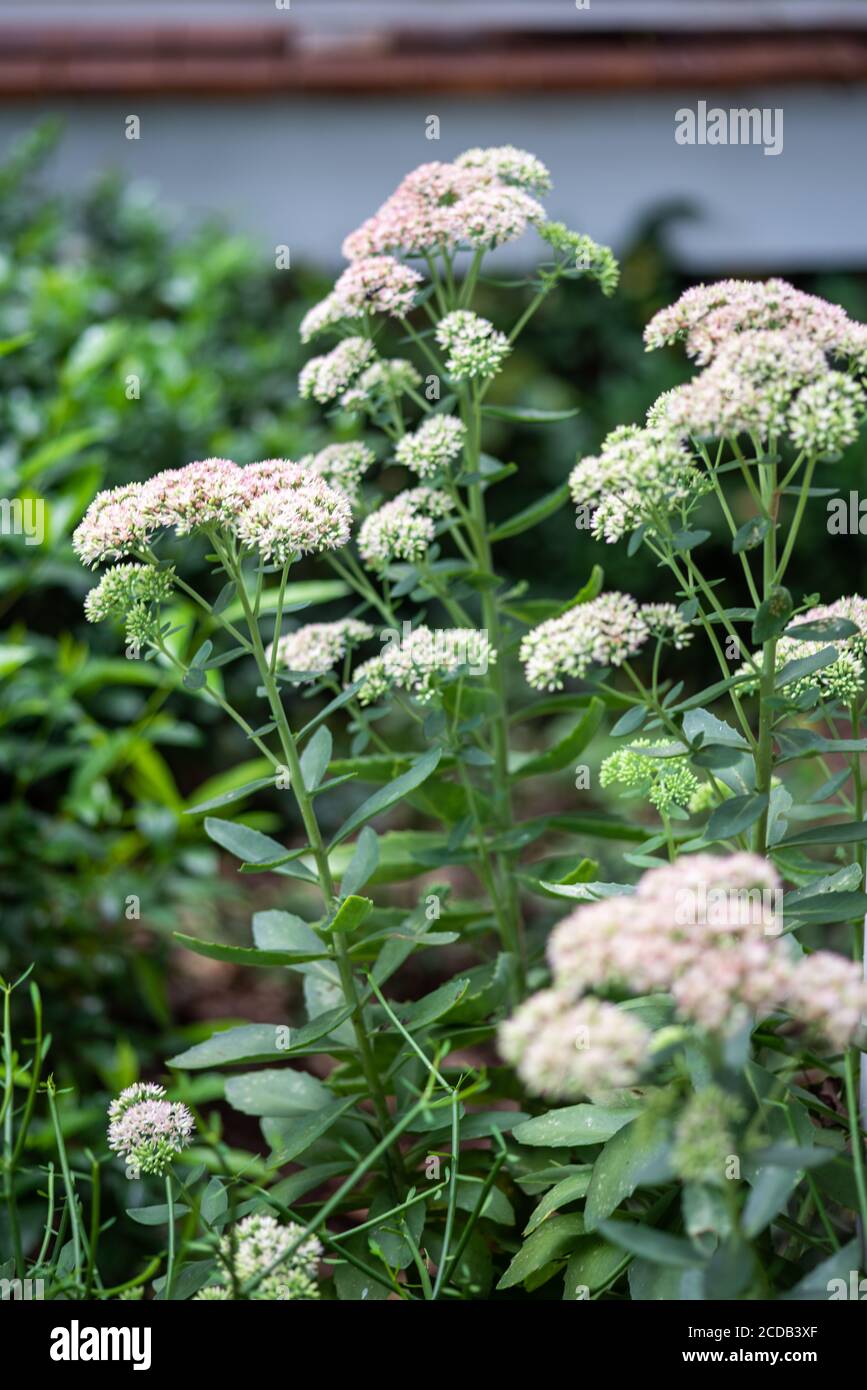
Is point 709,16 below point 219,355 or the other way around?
the other way around

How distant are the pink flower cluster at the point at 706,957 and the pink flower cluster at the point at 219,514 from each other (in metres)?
0.48

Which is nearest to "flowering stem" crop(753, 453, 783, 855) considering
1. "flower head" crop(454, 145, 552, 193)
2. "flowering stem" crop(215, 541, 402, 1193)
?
"flowering stem" crop(215, 541, 402, 1193)

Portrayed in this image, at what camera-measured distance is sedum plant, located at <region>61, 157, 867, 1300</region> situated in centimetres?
80

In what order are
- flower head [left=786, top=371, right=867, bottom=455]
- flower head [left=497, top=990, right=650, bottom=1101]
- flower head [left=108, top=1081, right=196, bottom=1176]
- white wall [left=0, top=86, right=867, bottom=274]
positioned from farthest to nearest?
white wall [left=0, top=86, right=867, bottom=274], flower head [left=108, top=1081, right=196, bottom=1176], flower head [left=786, top=371, right=867, bottom=455], flower head [left=497, top=990, right=650, bottom=1101]

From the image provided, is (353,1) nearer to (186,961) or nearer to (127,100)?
(127,100)

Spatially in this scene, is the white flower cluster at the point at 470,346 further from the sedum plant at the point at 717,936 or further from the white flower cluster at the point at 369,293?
the sedum plant at the point at 717,936

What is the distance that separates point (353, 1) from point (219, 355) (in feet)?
7.29

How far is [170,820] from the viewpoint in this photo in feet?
7.32

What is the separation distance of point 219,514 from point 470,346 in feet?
1.25

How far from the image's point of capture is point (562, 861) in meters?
1.58

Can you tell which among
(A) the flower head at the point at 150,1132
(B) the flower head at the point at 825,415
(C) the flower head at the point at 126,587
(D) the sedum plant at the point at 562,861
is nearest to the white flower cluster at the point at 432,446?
(D) the sedum plant at the point at 562,861

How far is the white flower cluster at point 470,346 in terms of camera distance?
1.37 meters

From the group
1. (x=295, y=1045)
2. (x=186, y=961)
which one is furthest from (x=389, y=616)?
(x=186, y=961)

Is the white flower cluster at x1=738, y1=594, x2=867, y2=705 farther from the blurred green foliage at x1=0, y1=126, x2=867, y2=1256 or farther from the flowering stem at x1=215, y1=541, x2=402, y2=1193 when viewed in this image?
the blurred green foliage at x1=0, y1=126, x2=867, y2=1256
